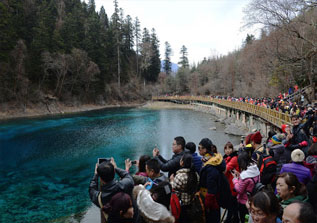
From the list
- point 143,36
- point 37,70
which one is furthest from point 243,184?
point 143,36

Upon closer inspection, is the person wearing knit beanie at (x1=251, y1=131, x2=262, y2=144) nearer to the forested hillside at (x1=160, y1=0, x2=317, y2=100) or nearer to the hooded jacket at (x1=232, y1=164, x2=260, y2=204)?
the hooded jacket at (x1=232, y1=164, x2=260, y2=204)

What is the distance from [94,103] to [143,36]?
35.4 m

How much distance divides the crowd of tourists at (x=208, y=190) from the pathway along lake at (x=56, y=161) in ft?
15.0

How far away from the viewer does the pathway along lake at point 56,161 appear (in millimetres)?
7105

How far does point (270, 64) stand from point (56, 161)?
18278 mm

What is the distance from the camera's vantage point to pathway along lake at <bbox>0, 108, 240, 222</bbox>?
7105 mm

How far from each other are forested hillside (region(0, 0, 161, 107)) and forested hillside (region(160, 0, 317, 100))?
18.0m

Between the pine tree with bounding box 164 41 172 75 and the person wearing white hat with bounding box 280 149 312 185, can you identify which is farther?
the pine tree with bounding box 164 41 172 75

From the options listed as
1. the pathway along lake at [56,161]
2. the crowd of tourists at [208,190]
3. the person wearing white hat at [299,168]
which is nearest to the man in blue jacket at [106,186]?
the crowd of tourists at [208,190]

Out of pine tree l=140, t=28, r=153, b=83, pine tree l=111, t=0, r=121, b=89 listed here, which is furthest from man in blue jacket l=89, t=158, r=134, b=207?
pine tree l=140, t=28, r=153, b=83

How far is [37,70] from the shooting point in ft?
112

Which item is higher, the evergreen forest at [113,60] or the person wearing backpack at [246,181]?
the evergreen forest at [113,60]

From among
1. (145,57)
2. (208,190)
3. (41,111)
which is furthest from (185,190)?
(145,57)

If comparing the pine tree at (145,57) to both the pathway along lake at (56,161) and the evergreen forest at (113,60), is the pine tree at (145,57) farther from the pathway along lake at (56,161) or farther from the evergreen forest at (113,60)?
the pathway along lake at (56,161)
